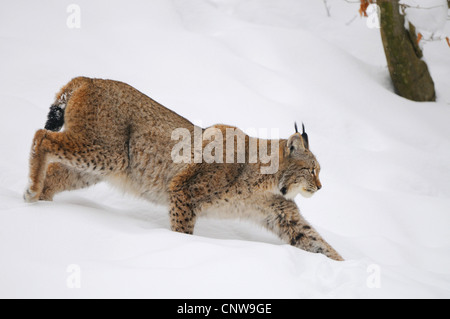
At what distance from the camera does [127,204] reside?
5.59m

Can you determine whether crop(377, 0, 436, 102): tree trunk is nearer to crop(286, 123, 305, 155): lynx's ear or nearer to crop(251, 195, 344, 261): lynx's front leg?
Answer: crop(286, 123, 305, 155): lynx's ear

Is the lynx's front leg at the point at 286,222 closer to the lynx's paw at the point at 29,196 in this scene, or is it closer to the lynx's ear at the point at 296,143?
the lynx's ear at the point at 296,143

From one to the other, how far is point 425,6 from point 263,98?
15.1 ft

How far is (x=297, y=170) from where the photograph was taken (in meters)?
5.30

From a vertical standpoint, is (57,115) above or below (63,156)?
above

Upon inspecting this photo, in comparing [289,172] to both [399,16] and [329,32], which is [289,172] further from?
[329,32]

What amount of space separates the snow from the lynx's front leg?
0.15 m

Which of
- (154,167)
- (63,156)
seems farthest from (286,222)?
(63,156)

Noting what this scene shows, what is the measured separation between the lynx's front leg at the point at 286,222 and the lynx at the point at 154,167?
0.01 metres

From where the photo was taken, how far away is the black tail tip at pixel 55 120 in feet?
16.6

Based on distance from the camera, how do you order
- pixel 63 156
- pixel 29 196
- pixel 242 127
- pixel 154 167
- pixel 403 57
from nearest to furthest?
pixel 29 196 → pixel 63 156 → pixel 154 167 → pixel 242 127 → pixel 403 57

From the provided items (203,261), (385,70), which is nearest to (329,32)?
(385,70)

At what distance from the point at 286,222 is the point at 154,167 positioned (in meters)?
1.55

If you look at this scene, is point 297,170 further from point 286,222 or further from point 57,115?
point 57,115
